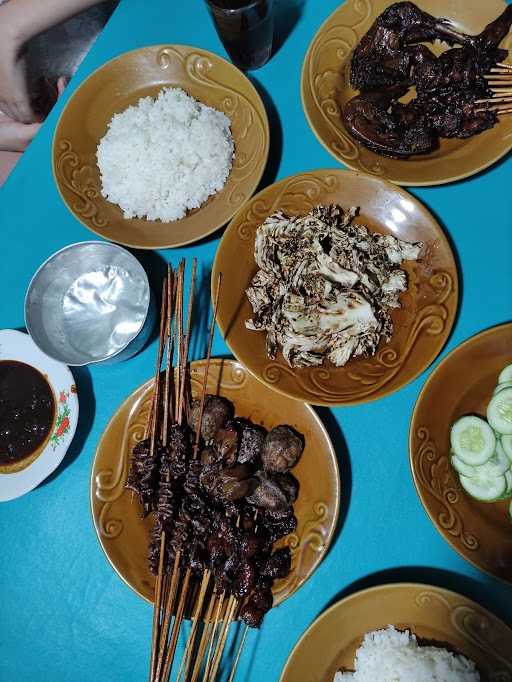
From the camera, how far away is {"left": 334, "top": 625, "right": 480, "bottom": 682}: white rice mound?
7.10 ft

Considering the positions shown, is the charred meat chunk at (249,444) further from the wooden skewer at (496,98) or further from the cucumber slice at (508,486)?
the wooden skewer at (496,98)

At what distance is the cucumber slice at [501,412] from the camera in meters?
2.27

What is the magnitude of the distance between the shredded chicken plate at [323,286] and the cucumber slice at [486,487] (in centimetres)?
68

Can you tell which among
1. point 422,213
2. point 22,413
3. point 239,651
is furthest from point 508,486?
point 22,413

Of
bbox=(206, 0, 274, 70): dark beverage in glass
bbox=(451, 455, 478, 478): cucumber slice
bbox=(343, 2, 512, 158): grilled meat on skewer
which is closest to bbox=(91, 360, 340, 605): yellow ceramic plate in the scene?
bbox=(451, 455, 478, 478): cucumber slice

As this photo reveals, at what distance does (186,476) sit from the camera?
2332mm

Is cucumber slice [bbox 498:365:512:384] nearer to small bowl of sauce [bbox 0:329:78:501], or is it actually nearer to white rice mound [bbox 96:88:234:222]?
white rice mound [bbox 96:88:234:222]

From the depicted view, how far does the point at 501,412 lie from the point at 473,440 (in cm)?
17

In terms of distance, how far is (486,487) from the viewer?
2268mm

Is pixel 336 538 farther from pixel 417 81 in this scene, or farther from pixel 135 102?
pixel 135 102

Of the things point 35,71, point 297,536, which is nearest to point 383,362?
point 297,536

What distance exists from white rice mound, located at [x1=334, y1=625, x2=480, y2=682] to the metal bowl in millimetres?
1659

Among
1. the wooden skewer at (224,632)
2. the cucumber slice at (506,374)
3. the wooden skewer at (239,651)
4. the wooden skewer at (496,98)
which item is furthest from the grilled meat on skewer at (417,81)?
the wooden skewer at (239,651)

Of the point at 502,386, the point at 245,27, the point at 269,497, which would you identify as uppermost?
the point at 245,27
